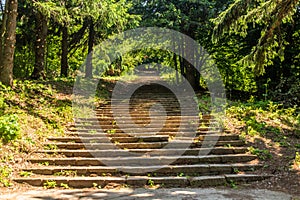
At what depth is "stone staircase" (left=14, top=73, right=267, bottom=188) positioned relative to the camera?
5609 mm

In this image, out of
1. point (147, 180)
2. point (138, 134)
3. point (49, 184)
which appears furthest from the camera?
point (138, 134)

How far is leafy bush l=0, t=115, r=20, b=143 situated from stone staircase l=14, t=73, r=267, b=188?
659mm

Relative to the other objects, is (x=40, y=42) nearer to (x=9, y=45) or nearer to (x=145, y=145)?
(x=9, y=45)

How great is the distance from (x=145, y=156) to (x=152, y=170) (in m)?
0.62

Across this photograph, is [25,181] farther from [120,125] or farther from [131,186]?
[120,125]

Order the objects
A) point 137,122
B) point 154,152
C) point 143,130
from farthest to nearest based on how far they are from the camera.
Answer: point 137,122 → point 143,130 → point 154,152

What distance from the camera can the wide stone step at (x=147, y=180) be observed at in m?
5.43

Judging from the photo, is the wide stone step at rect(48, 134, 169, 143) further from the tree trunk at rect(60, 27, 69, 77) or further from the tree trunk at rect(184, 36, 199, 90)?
the tree trunk at rect(184, 36, 199, 90)

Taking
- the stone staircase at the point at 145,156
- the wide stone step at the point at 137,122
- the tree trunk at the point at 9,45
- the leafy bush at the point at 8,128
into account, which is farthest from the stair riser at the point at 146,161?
the tree trunk at the point at 9,45

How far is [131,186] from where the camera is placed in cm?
546

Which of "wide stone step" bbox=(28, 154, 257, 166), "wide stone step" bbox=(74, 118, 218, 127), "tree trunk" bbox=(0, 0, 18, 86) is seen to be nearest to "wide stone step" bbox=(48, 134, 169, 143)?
"wide stone step" bbox=(28, 154, 257, 166)

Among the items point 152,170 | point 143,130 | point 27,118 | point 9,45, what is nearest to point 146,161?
point 152,170

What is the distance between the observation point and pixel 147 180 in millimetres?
5590

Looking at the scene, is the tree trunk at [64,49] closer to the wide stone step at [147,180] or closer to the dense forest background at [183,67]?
the dense forest background at [183,67]
